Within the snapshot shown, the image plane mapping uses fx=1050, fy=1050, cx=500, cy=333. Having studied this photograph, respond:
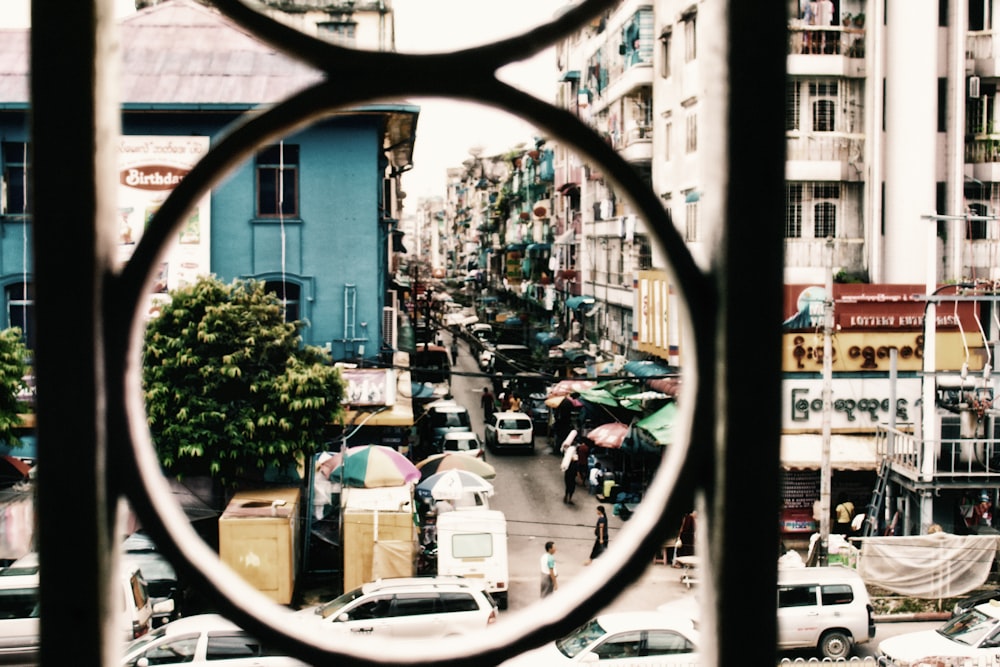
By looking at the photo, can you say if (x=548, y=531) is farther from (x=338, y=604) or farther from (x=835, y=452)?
(x=338, y=604)

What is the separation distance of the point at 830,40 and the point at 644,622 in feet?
39.7

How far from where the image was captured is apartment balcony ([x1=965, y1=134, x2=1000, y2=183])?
18.2 metres

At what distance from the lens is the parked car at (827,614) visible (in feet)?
36.7

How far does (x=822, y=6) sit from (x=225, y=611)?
1905 centimetres

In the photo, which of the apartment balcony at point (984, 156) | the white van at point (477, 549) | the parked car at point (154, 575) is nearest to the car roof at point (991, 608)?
the white van at point (477, 549)

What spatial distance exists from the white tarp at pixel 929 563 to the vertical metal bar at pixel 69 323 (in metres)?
12.6

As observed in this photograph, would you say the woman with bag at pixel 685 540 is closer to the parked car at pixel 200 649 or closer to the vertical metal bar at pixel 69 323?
the parked car at pixel 200 649

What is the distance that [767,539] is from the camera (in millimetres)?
1019

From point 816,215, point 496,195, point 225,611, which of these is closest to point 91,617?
point 225,611

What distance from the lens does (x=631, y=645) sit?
9734mm

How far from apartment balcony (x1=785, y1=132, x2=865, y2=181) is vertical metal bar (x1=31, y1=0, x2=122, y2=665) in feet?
59.0

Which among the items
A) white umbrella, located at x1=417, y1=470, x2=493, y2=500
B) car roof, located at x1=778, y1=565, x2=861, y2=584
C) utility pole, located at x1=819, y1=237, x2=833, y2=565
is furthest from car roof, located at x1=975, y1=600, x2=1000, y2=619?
white umbrella, located at x1=417, y1=470, x2=493, y2=500

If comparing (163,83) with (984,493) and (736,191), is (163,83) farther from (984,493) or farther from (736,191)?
(736,191)

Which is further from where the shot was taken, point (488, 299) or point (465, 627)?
point (488, 299)
